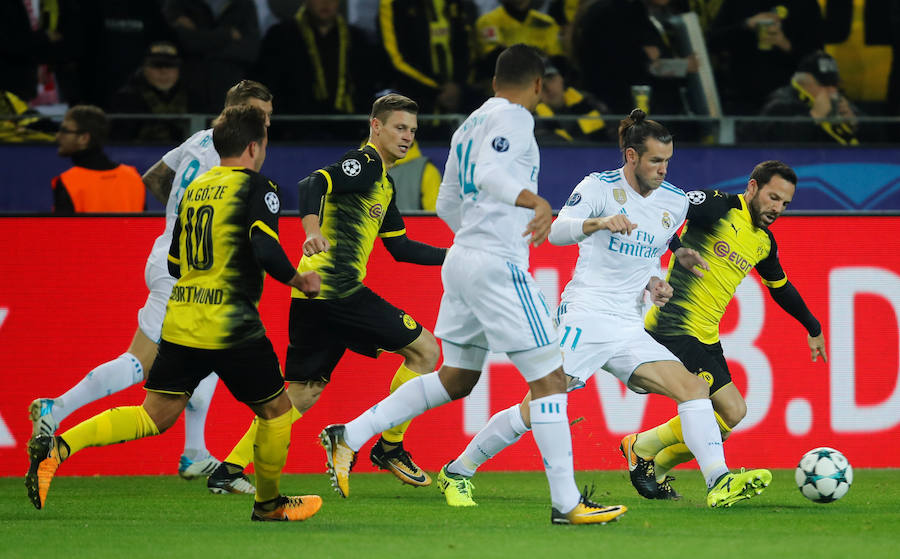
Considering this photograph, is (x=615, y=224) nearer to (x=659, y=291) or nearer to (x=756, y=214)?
(x=659, y=291)

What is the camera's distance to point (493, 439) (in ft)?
21.6

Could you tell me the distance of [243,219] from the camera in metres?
5.54

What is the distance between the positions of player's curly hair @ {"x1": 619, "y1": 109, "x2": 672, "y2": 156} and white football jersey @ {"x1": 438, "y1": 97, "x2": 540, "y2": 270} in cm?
102

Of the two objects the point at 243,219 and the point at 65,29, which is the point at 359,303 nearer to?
the point at 243,219

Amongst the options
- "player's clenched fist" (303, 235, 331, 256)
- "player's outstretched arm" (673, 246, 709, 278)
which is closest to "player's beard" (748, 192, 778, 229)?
"player's outstretched arm" (673, 246, 709, 278)

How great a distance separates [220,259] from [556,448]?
1.62 m

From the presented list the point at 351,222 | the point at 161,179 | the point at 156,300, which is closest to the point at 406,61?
the point at 161,179

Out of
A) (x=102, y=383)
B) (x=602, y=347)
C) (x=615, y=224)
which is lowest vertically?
(x=102, y=383)

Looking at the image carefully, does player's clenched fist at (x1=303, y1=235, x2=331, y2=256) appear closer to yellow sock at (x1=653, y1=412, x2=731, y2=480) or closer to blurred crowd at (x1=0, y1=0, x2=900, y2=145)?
yellow sock at (x1=653, y1=412, x2=731, y2=480)

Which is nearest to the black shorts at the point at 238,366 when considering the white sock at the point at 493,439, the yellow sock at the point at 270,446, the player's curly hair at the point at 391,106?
the yellow sock at the point at 270,446

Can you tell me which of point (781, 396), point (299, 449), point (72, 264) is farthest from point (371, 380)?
point (781, 396)

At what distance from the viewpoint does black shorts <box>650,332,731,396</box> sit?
23.4 feet

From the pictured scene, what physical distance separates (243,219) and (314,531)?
1.34 meters

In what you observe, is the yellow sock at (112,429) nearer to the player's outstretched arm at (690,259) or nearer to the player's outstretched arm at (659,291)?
the player's outstretched arm at (659,291)
